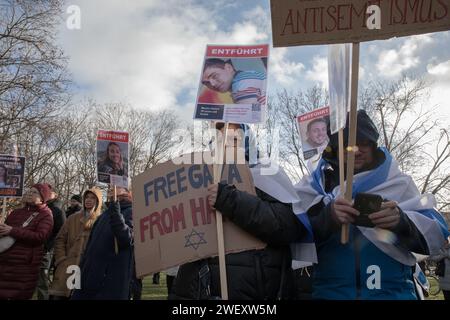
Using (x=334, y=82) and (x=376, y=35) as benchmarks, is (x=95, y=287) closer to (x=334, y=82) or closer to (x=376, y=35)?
(x=334, y=82)

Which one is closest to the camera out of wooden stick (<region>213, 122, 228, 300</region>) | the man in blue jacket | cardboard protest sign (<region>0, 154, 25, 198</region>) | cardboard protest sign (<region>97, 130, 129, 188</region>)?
wooden stick (<region>213, 122, 228, 300</region>)

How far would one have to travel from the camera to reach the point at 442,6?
2521 mm

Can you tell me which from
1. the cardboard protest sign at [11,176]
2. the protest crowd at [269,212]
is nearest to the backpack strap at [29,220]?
the cardboard protest sign at [11,176]

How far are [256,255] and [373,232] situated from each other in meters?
0.68

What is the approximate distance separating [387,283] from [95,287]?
3.07 meters

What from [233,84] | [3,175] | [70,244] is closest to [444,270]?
[70,244]

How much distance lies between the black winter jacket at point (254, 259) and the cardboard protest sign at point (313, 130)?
14.1ft

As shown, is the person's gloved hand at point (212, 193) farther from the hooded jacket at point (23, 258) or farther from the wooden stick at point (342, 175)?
the hooded jacket at point (23, 258)

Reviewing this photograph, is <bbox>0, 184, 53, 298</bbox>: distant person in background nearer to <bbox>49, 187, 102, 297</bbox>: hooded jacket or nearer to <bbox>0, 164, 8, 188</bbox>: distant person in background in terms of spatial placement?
<bbox>49, 187, 102, 297</bbox>: hooded jacket

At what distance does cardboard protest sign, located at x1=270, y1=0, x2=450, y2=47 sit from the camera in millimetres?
2539

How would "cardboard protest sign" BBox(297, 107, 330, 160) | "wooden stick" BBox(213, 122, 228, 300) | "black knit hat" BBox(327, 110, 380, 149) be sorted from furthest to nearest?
"cardboard protest sign" BBox(297, 107, 330, 160) < "black knit hat" BBox(327, 110, 380, 149) < "wooden stick" BBox(213, 122, 228, 300)

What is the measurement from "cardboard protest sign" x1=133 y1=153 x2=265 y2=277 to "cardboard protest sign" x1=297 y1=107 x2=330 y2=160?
13.8ft

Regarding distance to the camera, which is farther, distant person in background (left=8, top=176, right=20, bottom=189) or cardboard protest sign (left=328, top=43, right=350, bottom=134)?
distant person in background (left=8, top=176, right=20, bottom=189)

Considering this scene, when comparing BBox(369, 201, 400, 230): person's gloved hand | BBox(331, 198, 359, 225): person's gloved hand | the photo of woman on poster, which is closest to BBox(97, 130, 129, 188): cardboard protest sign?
the photo of woman on poster
